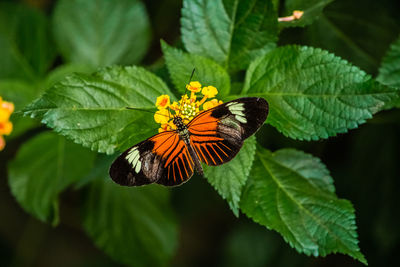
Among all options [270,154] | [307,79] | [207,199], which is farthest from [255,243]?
[307,79]

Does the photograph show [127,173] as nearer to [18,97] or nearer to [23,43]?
[18,97]

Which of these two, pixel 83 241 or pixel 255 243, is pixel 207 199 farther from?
pixel 83 241

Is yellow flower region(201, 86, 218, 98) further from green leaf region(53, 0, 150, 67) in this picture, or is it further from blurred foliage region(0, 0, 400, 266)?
green leaf region(53, 0, 150, 67)

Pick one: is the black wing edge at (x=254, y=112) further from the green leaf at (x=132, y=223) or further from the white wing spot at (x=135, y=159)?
the green leaf at (x=132, y=223)

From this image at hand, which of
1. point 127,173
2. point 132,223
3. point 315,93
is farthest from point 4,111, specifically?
point 132,223

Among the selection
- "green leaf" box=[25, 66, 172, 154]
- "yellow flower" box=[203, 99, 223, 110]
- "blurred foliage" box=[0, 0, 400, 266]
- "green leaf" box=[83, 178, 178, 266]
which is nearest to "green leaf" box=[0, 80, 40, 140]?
"blurred foliage" box=[0, 0, 400, 266]
